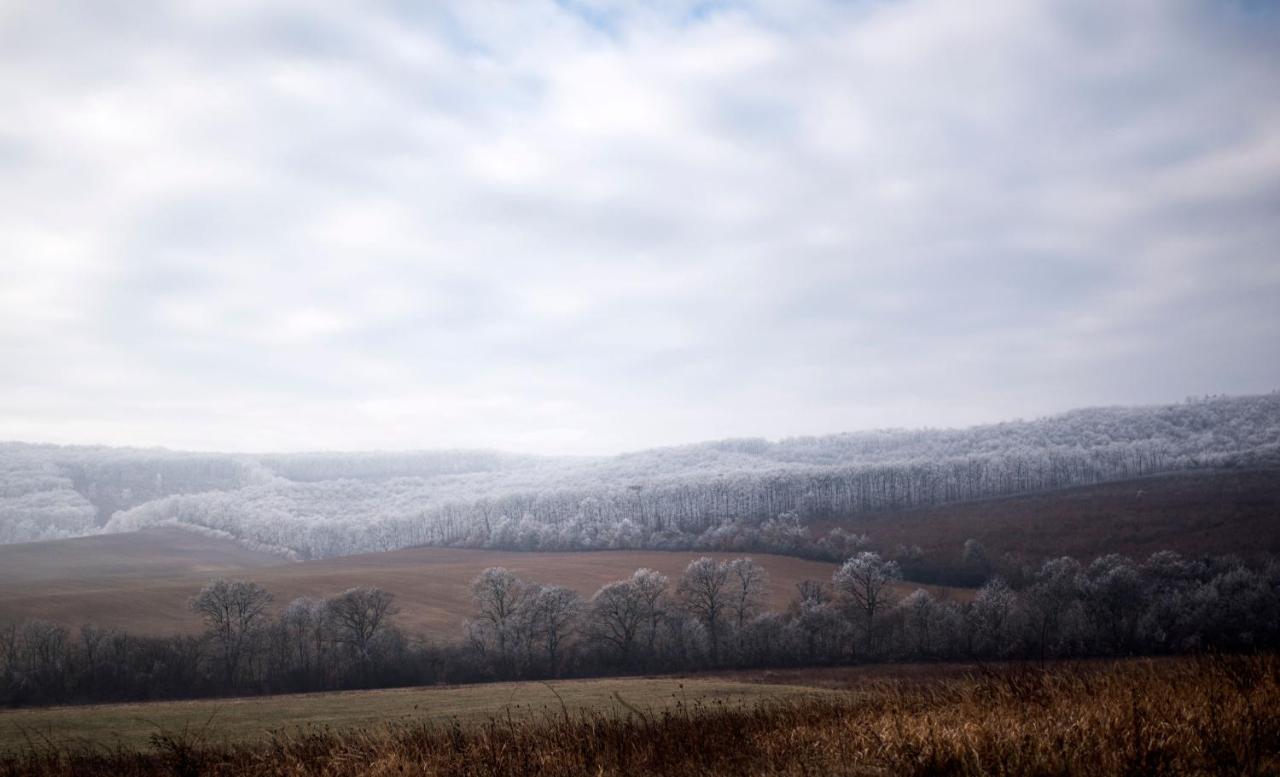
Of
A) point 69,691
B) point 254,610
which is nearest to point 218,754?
point 69,691

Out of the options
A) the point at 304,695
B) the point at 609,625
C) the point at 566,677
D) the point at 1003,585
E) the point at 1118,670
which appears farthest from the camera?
the point at 1003,585

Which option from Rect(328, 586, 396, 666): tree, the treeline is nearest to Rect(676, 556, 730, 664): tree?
the treeline

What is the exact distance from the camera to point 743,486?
152 metres

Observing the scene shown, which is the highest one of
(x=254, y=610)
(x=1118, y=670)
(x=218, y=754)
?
(x=1118, y=670)

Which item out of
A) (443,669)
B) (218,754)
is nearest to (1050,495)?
(443,669)

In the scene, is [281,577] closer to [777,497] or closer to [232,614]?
[232,614]

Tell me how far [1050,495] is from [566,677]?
86669mm

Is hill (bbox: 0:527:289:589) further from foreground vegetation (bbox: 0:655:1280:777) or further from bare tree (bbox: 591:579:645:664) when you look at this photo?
foreground vegetation (bbox: 0:655:1280:777)

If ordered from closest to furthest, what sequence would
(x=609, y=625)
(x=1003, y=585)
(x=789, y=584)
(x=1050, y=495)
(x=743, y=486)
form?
(x=609, y=625) → (x=1003, y=585) → (x=789, y=584) → (x=1050, y=495) → (x=743, y=486)

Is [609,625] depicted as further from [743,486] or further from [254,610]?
[743,486]

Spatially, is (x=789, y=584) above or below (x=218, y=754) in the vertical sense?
below

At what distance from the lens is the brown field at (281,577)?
7212 centimetres

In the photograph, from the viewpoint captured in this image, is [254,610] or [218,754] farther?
[254,610]

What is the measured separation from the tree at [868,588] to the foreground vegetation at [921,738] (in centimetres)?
5802
